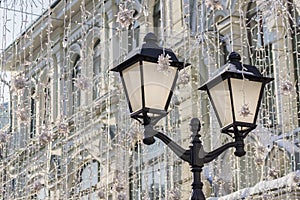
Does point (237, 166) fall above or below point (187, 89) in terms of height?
below

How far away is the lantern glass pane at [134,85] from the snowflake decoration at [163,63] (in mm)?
148

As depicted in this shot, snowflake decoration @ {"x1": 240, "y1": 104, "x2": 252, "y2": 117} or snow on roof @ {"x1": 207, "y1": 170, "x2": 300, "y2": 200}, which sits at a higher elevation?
snow on roof @ {"x1": 207, "y1": 170, "x2": 300, "y2": 200}

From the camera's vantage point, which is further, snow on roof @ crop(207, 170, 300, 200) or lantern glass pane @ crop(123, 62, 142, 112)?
snow on roof @ crop(207, 170, 300, 200)

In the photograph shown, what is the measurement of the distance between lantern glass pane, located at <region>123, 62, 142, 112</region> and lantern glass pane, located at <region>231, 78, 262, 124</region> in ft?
2.17

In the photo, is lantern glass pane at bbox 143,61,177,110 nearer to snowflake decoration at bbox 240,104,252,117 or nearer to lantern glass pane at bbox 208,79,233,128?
lantern glass pane at bbox 208,79,233,128

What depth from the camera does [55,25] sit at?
1731cm

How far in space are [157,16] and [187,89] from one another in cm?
188

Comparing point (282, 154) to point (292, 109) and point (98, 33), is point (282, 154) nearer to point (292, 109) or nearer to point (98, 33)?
point (292, 109)

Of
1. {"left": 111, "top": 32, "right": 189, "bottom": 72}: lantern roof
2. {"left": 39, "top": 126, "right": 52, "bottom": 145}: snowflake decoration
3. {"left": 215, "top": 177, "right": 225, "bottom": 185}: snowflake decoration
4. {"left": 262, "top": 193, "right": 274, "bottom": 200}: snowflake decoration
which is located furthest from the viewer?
{"left": 215, "top": 177, "right": 225, "bottom": 185}: snowflake decoration

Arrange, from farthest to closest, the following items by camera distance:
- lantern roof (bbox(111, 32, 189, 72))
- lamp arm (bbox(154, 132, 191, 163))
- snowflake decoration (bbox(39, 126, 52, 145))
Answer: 1. snowflake decoration (bbox(39, 126, 52, 145))
2. lamp arm (bbox(154, 132, 191, 163))
3. lantern roof (bbox(111, 32, 189, 72))

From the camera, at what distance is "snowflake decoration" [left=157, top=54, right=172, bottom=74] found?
519 centimetres

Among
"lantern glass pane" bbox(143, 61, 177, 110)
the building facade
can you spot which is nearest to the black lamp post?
"lantern glass pane" bbox(143, 61, 177, 110)

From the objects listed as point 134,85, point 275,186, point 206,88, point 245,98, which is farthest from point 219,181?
point 134,85

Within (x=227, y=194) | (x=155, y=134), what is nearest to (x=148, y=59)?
(x=155, y=134)
